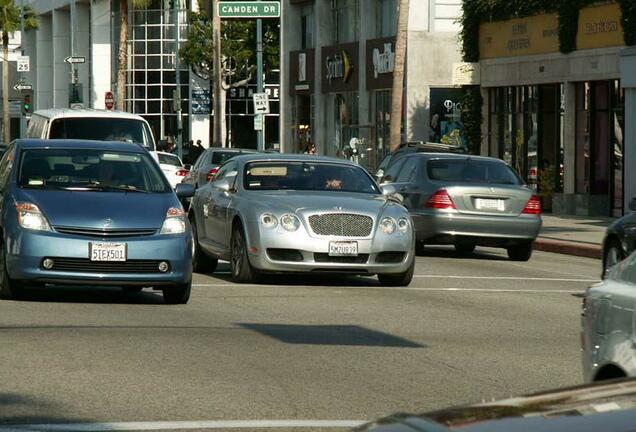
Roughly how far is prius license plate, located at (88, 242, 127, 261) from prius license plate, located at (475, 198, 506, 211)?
9926mm

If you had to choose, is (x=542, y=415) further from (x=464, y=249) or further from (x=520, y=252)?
(x=464, y=249)

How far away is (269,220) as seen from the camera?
16.7 m

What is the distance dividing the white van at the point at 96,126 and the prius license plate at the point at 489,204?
6891 mm

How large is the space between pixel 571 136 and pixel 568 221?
3.94 meters

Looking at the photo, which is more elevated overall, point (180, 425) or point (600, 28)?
point (600, 28)

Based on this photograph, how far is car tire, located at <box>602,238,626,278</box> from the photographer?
1712 cm

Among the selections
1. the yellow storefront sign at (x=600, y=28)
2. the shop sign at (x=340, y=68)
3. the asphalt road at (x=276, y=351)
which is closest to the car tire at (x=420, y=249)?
the asphalt road at (x=276, y=351)

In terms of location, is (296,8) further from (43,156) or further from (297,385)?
(297,385)

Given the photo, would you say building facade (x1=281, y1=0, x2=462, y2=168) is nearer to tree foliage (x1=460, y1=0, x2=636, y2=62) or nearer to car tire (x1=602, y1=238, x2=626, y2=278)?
tree foliage (x1=460, y1=0, x2=636, y2=62)

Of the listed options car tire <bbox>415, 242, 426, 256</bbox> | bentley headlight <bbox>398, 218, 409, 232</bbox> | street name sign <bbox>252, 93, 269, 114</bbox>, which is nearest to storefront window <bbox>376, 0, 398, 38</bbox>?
street name sign <bbox>252, 93, 269, 114</bbox>

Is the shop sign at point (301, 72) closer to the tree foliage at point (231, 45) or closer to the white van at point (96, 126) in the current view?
the tree foliage at point (231, 45)

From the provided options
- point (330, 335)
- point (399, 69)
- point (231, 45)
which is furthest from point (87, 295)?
point (231, 45)

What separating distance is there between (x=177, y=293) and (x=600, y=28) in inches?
939

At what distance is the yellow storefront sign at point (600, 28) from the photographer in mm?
35469
